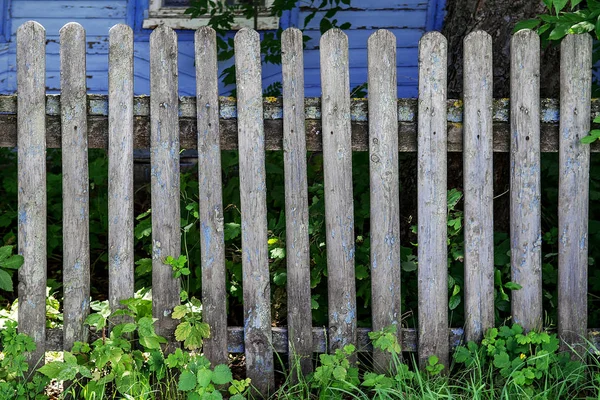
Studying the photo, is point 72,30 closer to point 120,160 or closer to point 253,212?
point 120,160

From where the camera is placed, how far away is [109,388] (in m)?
3.09

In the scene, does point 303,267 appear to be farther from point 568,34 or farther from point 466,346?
point 568,34

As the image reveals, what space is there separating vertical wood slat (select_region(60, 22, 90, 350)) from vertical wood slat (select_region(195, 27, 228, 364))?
17.8 inches

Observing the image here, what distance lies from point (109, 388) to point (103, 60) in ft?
11.7

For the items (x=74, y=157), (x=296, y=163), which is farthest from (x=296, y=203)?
(x=74, y=157)

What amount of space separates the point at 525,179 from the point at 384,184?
1.87ft

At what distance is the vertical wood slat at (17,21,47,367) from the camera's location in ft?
9.40

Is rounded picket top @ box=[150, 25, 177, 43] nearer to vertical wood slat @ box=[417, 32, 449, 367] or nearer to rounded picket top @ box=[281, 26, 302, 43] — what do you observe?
rounded picket top @ box=[281, 26, 302, 43]

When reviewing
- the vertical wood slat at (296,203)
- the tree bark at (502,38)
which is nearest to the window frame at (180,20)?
the tree bark at (502,38)

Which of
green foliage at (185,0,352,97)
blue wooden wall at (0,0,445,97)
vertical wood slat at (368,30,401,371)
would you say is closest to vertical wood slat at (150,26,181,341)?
vertical wood slat at (368,30,401,371)

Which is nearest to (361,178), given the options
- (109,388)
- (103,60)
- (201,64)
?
(201,64)

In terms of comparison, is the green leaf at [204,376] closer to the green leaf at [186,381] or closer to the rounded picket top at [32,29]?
the green leaf at [186,381]

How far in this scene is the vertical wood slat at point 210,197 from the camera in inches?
114

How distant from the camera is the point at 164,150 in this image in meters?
2.91
